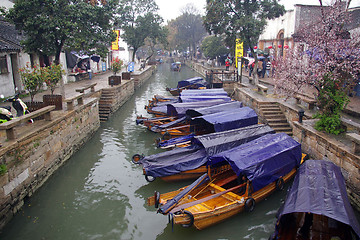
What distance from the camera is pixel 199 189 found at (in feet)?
28.7

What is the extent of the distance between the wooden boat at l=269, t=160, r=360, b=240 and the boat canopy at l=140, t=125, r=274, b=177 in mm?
3179

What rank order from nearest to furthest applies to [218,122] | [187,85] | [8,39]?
[218,122] < [8,39] < [187,85]

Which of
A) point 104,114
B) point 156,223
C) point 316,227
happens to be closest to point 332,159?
point 316,227

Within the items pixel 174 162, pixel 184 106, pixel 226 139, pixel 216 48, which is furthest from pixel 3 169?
pixel 216 48

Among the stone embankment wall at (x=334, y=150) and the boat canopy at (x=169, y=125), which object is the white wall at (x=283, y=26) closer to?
the boat canopy at (x=169, y=125)

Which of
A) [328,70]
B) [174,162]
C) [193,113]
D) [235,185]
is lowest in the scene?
[235,185]

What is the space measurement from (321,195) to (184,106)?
9.82m

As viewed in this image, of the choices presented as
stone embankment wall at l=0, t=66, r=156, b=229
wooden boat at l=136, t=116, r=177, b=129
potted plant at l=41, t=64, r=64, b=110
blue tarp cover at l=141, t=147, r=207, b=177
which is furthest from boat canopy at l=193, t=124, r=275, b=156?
potted plant at l=41, t=64, r=64, b=110

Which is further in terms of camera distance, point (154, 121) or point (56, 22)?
point (154, 121)

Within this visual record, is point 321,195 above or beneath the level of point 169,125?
above

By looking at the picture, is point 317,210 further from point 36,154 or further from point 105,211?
point 36,154

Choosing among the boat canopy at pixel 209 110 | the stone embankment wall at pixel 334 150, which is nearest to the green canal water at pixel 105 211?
the stone embankment wall at pixel 334 150

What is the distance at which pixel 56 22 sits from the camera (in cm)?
1388

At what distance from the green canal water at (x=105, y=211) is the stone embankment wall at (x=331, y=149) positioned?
183 centimetres
